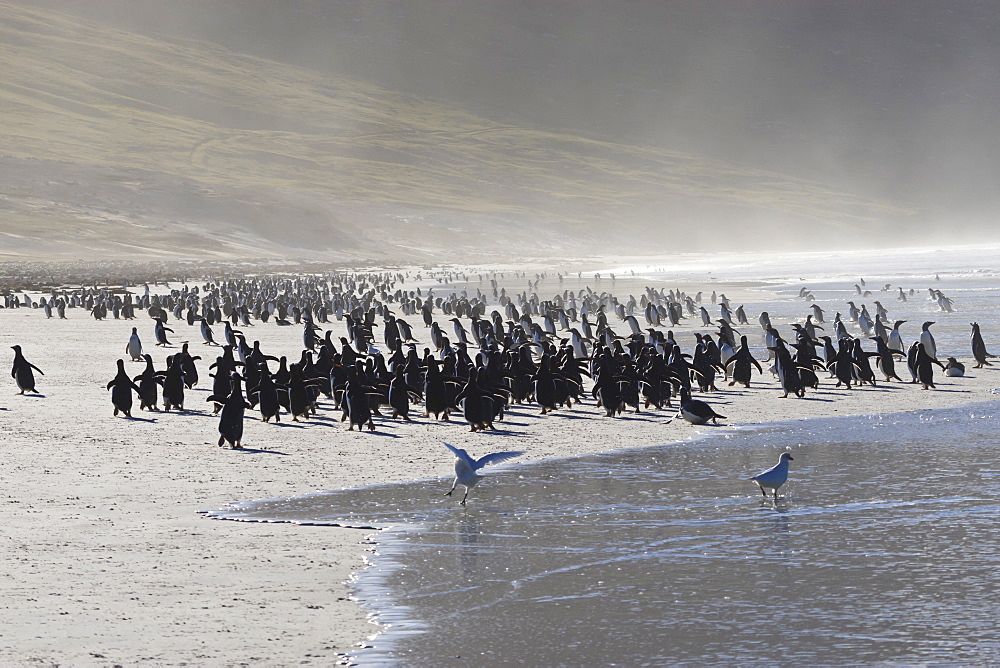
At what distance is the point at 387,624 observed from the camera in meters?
6.88

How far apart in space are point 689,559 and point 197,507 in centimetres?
391

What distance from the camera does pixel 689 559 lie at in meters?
8.14

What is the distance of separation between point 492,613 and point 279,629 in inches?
47.2

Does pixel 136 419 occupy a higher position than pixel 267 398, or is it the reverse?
pixel 267 398

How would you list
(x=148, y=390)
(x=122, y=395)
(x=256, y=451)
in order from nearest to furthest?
(x=256, y=451) → (x=122, y=395) → (x=148, y=390)

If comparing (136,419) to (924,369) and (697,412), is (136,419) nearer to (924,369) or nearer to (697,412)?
(697,412)

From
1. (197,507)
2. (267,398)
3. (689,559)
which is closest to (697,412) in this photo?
(267,398)

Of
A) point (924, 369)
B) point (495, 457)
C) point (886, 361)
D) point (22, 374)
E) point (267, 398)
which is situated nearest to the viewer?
point (495, 457)

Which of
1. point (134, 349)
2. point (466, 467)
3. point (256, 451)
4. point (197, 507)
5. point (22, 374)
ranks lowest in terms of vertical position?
point (197, 507)

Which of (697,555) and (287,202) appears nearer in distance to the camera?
(697,555)

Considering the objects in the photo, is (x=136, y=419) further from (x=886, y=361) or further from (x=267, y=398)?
(x=886, y=361)

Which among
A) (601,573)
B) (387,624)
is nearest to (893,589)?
(601,573)

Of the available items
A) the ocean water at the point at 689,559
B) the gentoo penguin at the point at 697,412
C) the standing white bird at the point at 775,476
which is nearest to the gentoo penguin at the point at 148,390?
the ocean water at the point at 689,559

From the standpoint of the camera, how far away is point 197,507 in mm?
9766
